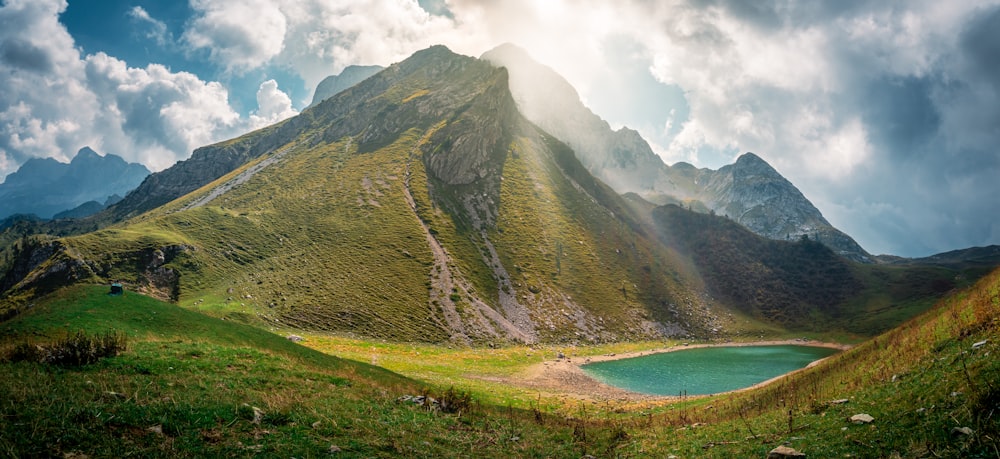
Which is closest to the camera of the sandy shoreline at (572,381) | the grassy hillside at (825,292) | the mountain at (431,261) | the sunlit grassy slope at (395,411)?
the sunlit grassy slope at (395,411)

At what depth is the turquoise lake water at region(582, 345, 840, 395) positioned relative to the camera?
64688 millimetres

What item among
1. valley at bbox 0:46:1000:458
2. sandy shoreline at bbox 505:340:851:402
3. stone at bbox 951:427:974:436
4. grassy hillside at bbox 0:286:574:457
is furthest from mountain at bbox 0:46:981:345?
stone at bbox 951:427:974:436

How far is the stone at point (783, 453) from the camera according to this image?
13.0 meters

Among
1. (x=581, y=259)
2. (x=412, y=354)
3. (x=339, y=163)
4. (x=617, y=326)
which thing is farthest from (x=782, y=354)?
(x=339, y=163)

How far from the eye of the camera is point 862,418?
14.1 m

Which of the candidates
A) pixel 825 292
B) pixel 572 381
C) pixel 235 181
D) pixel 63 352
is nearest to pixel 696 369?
pixel 572 381

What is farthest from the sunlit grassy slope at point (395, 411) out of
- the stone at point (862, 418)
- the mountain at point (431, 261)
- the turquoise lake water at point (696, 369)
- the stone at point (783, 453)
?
the mountain at point (431, 261)

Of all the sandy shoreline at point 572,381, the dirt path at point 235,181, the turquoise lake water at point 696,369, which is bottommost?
the turquoise lake water at point 696,369

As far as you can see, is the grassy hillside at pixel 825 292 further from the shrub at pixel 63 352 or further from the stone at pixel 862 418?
the shrub at pixel 63 352

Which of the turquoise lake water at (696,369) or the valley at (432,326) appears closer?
the valley at (432,326)

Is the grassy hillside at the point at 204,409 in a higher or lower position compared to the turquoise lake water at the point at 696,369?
higher

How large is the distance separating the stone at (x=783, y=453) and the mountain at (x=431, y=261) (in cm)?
6943

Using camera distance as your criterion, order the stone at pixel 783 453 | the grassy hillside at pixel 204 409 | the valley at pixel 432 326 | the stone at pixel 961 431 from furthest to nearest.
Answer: the valley at pixel 432 326 < the stone at pixel 783 453 < the grassy hillside at pixel 204 409 < the stone at pixel 961 431

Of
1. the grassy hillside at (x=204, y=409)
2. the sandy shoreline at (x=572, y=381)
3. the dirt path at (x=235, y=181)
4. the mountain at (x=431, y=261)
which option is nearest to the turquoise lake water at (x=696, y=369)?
the sandy shoreline at (x=572, y=381)
